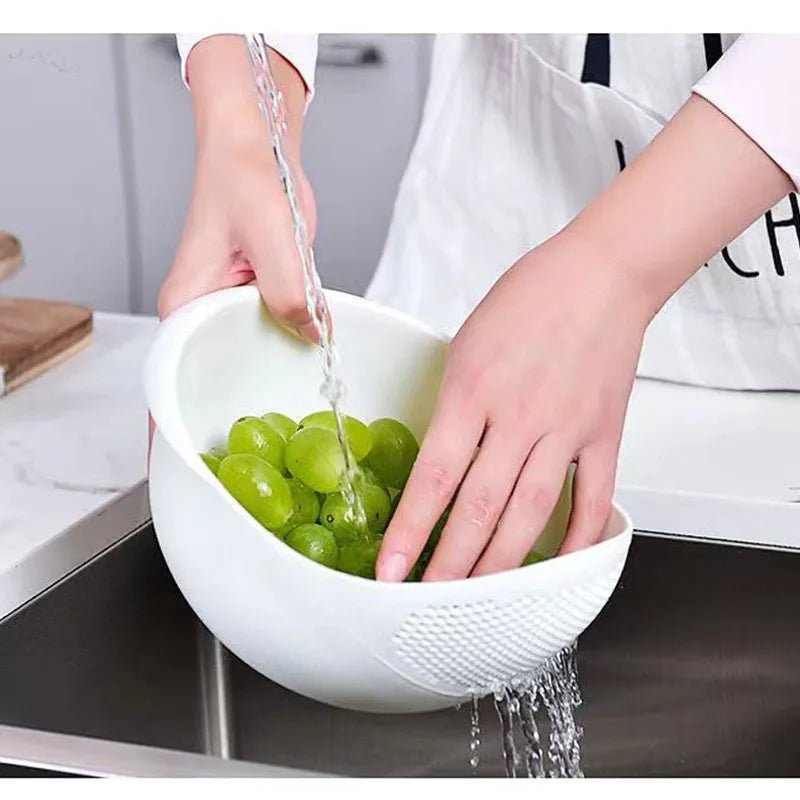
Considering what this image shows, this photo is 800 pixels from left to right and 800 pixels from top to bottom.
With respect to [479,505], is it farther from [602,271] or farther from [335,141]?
[335,141]

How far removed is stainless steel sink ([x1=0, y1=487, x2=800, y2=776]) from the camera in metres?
0.90

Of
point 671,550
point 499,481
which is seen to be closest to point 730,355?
point 671,550

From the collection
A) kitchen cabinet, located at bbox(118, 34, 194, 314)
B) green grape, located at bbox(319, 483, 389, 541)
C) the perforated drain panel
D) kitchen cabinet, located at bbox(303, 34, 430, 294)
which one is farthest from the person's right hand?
kitchen cabinet, located at bbox(118, 34, 194, 314)

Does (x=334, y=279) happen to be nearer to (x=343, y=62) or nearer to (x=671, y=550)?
(x=343, y=62)

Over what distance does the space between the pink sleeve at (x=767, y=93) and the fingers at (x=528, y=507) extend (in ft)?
0.62

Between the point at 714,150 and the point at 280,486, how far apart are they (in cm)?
28

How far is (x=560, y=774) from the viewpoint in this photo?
0.92 meters

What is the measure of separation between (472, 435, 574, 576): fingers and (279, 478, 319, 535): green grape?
116 millimetres

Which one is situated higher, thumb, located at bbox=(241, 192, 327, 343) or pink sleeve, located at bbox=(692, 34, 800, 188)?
pink sleeve, located at bbox=(692, 34, 800, 188)

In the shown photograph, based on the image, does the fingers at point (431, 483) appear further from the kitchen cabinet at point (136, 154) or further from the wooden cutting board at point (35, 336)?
the kitchen cabinet at point (136, 154)

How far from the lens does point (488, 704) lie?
94cm

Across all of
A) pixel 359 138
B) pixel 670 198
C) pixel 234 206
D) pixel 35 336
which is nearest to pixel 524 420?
pixel 670 198

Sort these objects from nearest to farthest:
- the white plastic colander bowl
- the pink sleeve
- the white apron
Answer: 1. the white plastic colander bowl
2. the pink sleeve
3. the white apron

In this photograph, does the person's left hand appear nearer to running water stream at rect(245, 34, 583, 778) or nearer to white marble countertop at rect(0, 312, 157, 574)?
running water stream at rect(245, 34, 583, 778)
